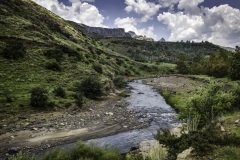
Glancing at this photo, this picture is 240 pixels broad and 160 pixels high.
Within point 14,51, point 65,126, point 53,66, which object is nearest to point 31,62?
point 14,51

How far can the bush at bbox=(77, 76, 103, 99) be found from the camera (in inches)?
2670

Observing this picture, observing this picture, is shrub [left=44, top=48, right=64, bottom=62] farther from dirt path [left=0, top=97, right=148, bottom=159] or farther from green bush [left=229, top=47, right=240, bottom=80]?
green bush [left=229, top=47, right=240, bottom=80]

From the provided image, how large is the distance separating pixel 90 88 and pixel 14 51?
Answer: 2000 cm

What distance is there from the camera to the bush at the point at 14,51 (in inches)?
2923

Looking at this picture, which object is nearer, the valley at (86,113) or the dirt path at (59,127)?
the valley at (86,113)

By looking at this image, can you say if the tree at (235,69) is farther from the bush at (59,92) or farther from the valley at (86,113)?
the bush at (59,92)

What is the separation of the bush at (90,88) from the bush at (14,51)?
17161mm

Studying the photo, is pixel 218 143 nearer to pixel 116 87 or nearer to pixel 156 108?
pixel 156 108

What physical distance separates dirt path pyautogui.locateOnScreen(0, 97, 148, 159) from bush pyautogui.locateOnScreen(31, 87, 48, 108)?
2.64 meters

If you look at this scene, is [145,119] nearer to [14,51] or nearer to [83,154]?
[83,154]

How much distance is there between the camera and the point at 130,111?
2382 inches

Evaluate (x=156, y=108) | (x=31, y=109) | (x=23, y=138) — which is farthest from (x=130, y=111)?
(x=23, y=138)

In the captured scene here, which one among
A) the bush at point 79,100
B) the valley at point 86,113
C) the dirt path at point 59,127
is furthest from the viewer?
the bush at point 79,100

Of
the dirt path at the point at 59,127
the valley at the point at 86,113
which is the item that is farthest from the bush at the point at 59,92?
the dirt path at the point at 59,127
